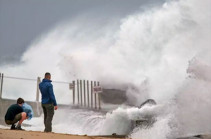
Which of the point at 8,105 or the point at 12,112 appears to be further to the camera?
the point at 8,105

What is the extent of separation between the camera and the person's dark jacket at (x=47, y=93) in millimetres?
11766

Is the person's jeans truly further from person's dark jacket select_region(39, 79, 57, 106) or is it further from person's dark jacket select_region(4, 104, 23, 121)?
person's dark jacket select_region(4, 104, 23, 121)

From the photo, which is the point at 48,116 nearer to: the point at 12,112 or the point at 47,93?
the point at 47,93

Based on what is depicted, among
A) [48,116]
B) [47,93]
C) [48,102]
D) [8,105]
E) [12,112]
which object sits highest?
[8,105]

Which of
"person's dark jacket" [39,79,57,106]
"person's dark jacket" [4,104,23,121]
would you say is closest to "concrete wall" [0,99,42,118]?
Result: "person's dark jacket" [4,104,23,121]

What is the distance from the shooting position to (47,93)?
468 inches

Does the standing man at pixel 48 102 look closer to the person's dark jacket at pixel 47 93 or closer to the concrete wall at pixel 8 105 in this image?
A: the person's dark jacket at pixel 47 93

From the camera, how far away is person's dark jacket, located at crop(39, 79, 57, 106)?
11766 millimetres

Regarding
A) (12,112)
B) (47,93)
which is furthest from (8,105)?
(47,93)

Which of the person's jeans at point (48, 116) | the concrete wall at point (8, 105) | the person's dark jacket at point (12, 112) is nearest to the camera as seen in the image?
the person's jeans at point (48, 116)

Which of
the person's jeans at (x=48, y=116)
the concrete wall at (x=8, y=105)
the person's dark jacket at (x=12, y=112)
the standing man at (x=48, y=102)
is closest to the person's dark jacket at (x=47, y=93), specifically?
the standing man at (x=48, y=102)

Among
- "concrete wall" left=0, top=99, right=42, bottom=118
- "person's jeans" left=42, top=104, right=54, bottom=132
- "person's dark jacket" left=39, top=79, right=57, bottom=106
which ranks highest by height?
"concrete wall" left=0, top=99, right=42, bottom=118

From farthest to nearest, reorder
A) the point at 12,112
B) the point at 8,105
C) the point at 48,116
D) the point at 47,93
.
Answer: the point at 8,105 → the point at 12,112 → the point at 47,93 → the point at 48,116

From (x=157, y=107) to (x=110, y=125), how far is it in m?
4.43
